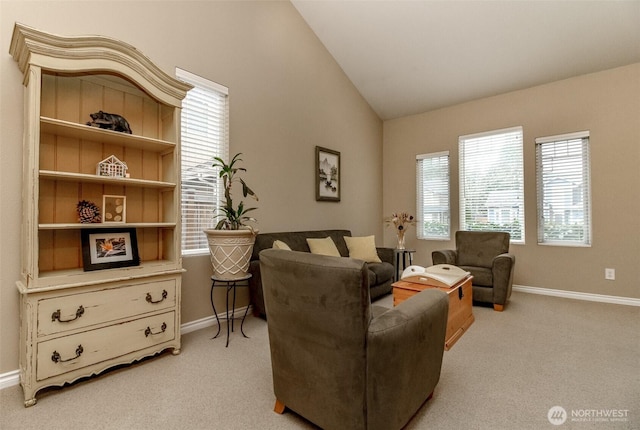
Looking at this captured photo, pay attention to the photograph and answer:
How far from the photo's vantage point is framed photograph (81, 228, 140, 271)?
83.3 inches

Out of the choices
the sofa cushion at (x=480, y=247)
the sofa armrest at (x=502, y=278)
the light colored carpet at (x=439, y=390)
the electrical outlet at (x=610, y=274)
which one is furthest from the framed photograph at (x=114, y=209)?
the electrical outlet at (x=610, y=274)

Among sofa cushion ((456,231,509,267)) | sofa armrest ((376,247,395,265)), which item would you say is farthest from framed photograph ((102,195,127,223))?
sofa cushion ((456,231,509,267))

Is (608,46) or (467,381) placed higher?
(608,46)

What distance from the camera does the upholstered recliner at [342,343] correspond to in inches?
48.8

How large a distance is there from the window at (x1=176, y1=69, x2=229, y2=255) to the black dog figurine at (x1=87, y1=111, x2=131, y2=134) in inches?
27.8

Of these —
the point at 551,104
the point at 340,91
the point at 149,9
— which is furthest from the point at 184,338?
the point at 551,104

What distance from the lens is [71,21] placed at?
2.26 meters

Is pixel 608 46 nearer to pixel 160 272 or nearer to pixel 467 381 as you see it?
pixel 467 381

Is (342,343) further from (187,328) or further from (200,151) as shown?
(200,151)

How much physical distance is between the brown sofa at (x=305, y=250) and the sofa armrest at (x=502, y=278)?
4.00ft

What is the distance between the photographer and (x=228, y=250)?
2594 mm

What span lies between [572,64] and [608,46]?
1.19 feet

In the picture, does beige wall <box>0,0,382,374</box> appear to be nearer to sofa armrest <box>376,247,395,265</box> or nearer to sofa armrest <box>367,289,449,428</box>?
sofa armrest <box>376,247,395,265</box>

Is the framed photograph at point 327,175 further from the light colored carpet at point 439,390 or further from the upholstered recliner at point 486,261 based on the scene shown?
the light colored carpet at point 439,390
